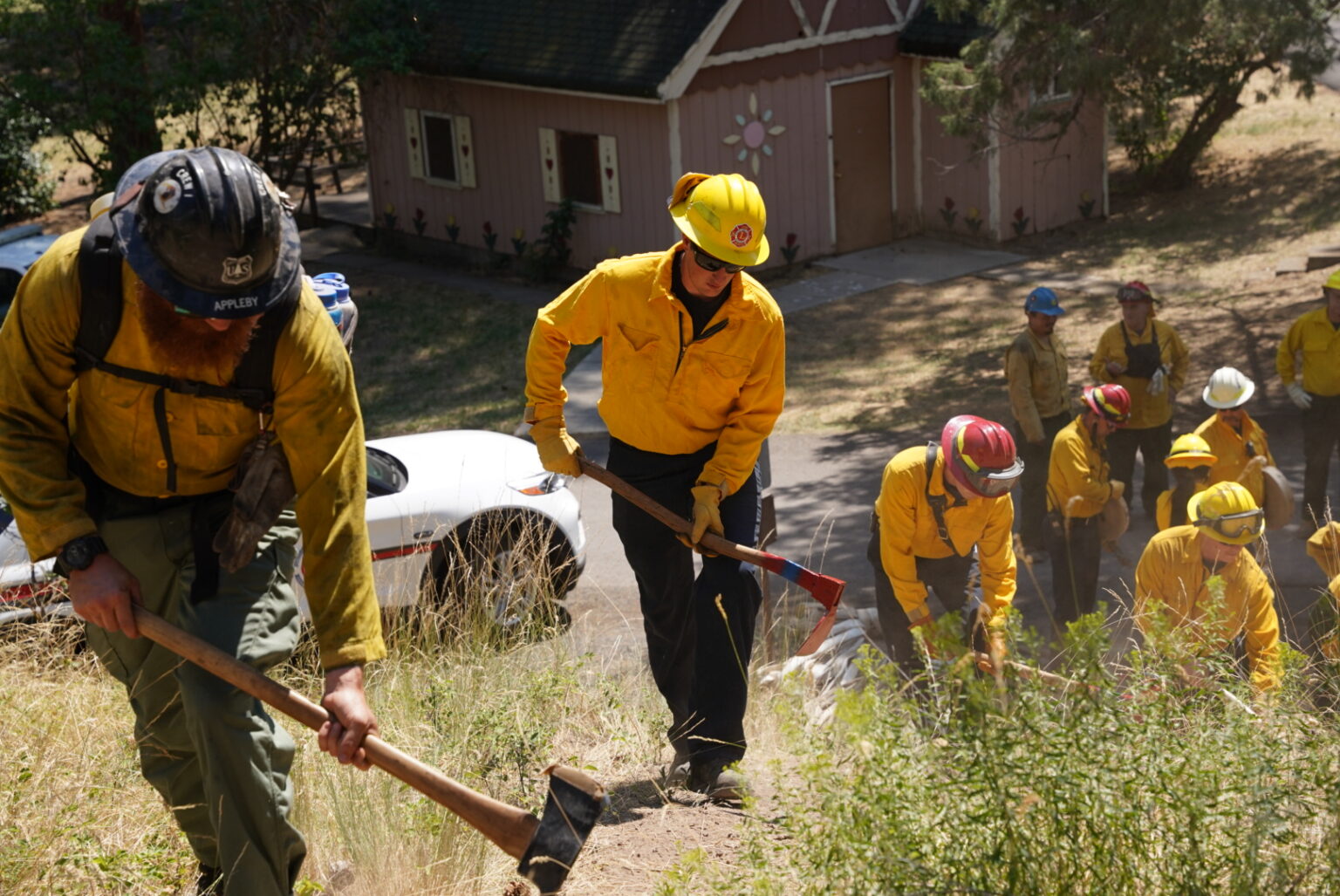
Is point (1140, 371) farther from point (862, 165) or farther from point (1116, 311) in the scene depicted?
point (862, 165)

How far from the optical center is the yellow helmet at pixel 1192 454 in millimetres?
7328

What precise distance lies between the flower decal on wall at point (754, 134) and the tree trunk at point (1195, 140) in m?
5.94

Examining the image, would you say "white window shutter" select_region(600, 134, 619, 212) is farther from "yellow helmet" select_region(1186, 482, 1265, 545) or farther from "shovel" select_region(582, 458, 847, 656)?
"shovel" select_region(582, 458, 847, 656)

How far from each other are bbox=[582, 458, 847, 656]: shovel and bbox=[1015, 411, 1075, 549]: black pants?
409 centimetres

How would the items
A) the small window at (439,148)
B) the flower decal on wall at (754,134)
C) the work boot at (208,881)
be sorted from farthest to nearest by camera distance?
1. the small window at (439,148)
2. the flower decal on wall at (754,134)
3. the work boot at (208,881)

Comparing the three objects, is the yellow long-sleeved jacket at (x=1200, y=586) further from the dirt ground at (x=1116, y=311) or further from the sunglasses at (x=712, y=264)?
the dirt ground at (x=1116, y=311)

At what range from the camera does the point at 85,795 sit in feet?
12.5

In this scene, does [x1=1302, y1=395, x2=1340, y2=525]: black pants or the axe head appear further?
[x1=1302, y1=395, x2=1340, y2=525]: black pants

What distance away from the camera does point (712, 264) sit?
14.5ft

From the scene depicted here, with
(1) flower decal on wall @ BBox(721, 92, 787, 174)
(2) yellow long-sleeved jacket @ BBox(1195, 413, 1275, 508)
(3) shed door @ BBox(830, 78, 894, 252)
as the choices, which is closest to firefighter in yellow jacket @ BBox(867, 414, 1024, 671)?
(2) yellow long-sleeved jacket @ BBox(1195, 413, 1275, 508)

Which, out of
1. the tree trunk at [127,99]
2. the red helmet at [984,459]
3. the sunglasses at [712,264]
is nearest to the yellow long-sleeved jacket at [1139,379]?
the red helmet at [984,459]

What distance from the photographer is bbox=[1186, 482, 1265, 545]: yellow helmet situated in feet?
18.5

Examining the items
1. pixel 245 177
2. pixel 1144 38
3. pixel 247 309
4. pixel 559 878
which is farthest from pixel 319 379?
pixel 1144 38

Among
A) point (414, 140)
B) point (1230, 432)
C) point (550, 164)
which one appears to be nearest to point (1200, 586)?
point (1230, 432)
